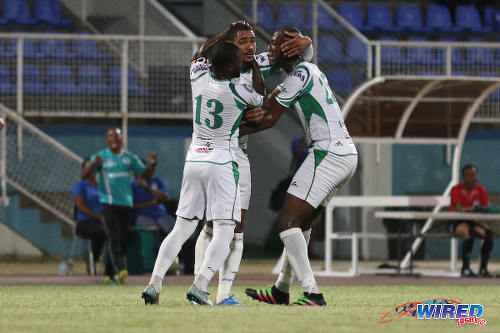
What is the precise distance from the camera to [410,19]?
73.7 feet

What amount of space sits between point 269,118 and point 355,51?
910cm

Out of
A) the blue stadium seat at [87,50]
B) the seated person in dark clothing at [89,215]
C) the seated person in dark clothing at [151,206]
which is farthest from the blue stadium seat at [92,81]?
the seated person in dark clothing at [89,215]

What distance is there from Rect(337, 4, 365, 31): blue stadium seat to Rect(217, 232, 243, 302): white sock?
1362 centimetres

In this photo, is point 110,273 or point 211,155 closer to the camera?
point 211,155

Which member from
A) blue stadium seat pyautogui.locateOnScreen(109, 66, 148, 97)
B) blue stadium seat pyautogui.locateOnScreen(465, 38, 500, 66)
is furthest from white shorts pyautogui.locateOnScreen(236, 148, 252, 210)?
blue stadium seat pyautogui.locateOnScreen(465, 38, 500, 66)

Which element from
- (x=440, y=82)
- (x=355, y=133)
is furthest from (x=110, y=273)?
(x=440, y=82)

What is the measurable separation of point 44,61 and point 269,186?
15.1 ft

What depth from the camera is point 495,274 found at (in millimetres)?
15273

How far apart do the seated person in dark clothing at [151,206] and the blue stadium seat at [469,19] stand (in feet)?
30.7

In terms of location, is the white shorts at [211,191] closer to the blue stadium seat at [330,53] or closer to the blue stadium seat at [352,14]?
the blue stadium seat at [330,53]

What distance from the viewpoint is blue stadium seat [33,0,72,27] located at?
19.9 metres

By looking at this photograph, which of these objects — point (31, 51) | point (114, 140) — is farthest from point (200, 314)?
point (31, 51)

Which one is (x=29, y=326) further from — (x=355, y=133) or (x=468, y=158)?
(x=468, y=158)

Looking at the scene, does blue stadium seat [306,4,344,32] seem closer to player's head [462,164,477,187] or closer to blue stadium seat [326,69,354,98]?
blue stadium seat [326,69,354,98]
